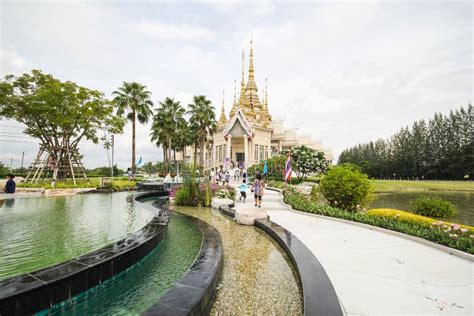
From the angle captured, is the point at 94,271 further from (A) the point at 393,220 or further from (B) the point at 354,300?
(A) the point at 393,220

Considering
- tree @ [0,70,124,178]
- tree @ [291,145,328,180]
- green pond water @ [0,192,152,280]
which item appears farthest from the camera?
tree @ [291,145,328,180]

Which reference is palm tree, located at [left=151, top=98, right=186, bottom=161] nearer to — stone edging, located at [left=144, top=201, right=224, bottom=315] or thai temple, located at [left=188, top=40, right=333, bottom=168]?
thai temple, located at [left=188, top=40, right=333, bottom=168]

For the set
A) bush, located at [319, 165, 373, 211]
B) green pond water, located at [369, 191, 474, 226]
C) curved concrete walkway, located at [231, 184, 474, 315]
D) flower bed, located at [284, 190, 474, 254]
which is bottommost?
green pond water, located at [369, 191, 474, 226]

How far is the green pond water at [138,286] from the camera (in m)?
3.12

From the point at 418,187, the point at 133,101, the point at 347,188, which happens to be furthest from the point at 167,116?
the point at 418,187

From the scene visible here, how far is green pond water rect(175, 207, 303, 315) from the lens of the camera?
10.2 feet

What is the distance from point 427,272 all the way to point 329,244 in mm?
1900

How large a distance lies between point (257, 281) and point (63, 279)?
2.74 meters

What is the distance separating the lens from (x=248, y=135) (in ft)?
129

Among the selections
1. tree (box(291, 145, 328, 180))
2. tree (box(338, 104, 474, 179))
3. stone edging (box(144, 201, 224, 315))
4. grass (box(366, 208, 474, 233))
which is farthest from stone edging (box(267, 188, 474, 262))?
tree (box(338, 104, 474, 179))

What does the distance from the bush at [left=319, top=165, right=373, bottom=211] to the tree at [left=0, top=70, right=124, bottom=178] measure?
2269 centimetres

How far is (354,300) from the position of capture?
3.04 m

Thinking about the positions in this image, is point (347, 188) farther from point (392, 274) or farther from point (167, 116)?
point (167, 116)

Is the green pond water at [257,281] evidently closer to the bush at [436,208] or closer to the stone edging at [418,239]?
the stone edging at [418,239]
